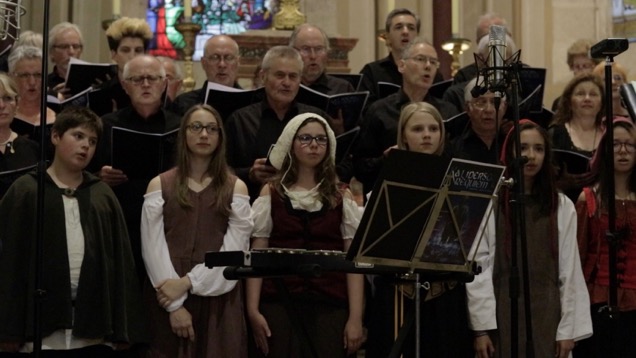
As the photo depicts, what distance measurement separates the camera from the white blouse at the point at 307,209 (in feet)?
15.7

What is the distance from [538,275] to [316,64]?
1.89 meters

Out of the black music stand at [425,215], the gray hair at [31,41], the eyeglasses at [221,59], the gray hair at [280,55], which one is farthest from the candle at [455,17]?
the black music stand at [425,215]

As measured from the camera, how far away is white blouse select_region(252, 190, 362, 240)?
4.80m

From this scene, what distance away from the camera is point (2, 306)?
441 centimetres

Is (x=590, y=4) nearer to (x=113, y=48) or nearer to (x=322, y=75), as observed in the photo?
(x=322, y=75)

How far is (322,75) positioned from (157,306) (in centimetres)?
197

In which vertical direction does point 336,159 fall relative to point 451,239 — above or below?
above

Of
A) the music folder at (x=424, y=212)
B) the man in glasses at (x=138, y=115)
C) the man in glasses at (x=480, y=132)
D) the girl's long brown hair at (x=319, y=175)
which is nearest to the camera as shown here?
the music folder at (x=424, y=212)

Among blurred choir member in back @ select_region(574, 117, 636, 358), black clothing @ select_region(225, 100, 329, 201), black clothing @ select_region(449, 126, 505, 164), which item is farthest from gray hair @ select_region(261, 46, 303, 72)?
blurred choir member in back @ select_region(574, 117, 636, 358)

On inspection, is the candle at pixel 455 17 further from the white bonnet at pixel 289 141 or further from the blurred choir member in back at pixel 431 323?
the blurred choir member in back at pixel 431 323

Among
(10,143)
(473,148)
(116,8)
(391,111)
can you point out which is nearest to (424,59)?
(391,111)

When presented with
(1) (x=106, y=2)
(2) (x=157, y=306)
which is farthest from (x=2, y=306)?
(1) (x=106, y=2)

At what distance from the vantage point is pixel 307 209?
4.79 meters

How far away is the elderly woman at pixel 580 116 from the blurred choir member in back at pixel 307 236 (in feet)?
4.40
